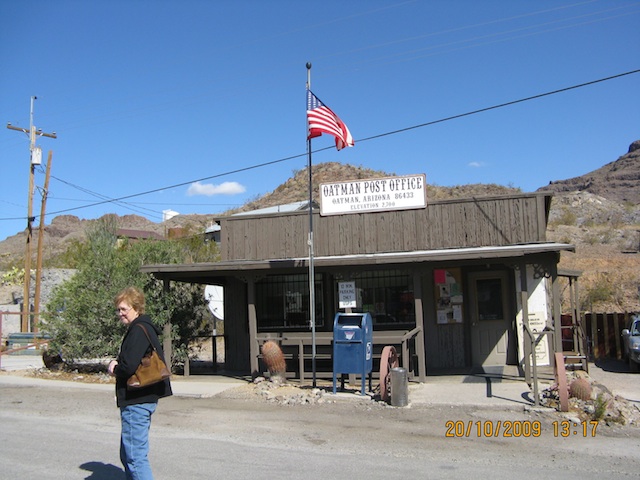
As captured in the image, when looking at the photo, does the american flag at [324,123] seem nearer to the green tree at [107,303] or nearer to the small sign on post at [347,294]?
the small sign on post at [347,294]

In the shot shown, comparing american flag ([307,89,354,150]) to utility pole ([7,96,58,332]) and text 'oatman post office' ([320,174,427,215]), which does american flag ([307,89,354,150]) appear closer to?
text 'oatman post office' ([320,174,427,215])

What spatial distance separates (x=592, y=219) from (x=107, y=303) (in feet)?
149

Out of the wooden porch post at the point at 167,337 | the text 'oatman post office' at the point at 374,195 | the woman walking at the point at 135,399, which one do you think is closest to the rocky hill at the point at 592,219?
the wooden porch post at the point at 167,337

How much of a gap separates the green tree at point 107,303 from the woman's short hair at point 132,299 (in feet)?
30.6

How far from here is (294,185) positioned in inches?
2378

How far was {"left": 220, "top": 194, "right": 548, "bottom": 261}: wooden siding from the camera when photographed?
13844 mm

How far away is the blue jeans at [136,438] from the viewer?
4664 millimetres

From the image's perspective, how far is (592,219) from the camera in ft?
165

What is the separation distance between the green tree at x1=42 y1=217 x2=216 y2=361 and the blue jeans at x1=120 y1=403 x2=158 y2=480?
9507 mm

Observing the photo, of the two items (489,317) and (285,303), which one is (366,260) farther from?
(489,317)

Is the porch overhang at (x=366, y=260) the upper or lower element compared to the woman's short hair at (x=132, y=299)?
upper

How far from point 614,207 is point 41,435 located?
5732cm

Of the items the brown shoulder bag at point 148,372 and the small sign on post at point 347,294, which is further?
the small sign on post at point 347,294

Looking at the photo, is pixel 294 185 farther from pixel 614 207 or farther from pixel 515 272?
pixel 515 272
